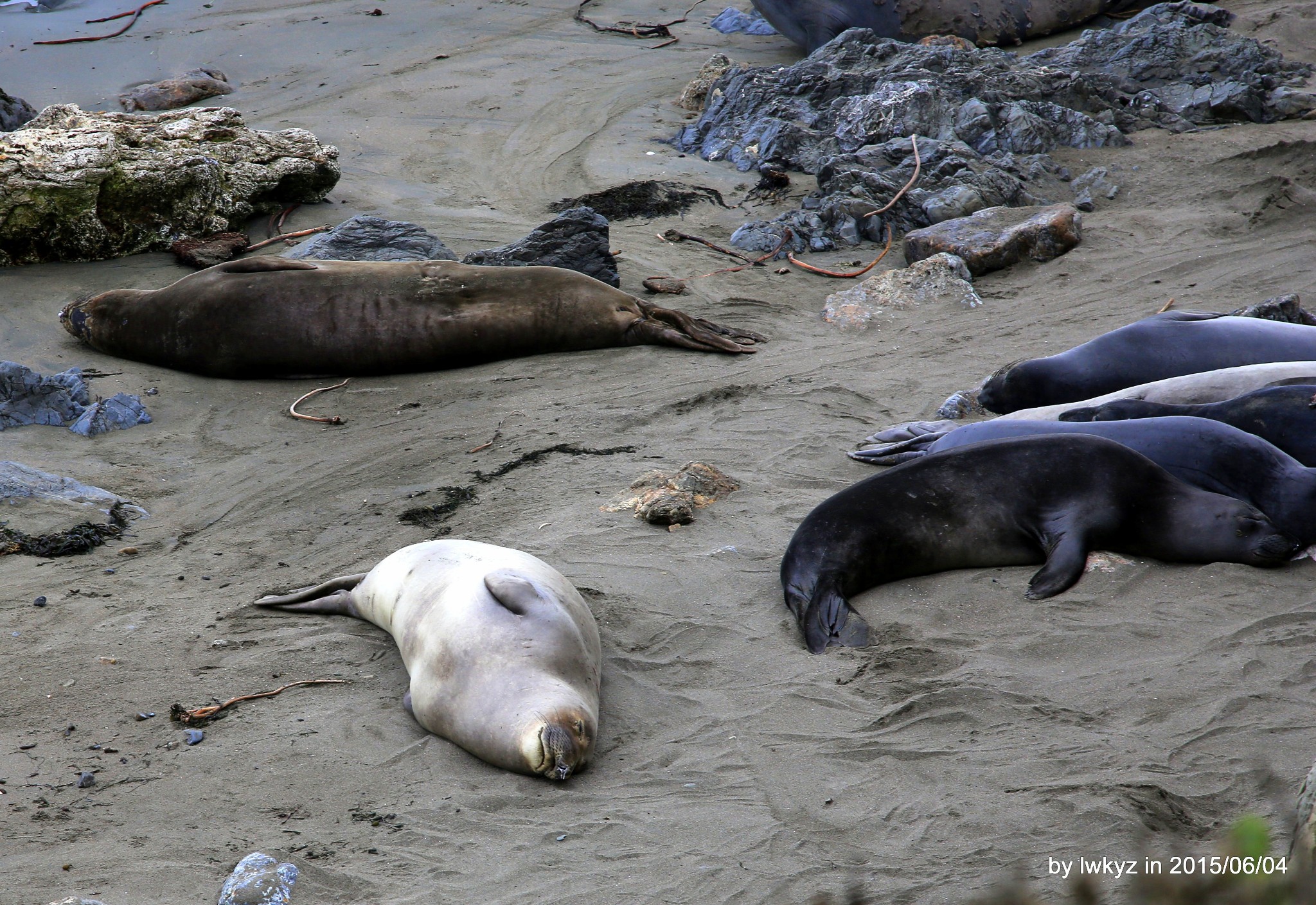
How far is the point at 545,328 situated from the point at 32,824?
16.0ft

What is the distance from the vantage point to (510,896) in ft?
8.48

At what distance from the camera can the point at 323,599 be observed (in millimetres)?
4215

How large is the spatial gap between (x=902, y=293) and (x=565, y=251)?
8.36 ft

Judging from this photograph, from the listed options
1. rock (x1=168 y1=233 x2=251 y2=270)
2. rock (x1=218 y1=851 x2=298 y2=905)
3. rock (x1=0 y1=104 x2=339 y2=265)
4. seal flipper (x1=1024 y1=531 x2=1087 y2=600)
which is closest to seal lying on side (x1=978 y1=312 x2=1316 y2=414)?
seal flipper (x1=1024 y1=531 x2=1087 y2=600)

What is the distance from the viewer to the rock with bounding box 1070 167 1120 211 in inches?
348

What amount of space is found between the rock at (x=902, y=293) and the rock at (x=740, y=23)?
892 centimetres

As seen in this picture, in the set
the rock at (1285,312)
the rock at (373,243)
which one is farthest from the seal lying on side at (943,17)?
the rock at (1285,312)

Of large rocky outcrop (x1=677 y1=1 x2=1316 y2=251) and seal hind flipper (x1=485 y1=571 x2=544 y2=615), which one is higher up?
large rocky outcrop (x1=677 y1=1 x2=1316 y2=251)

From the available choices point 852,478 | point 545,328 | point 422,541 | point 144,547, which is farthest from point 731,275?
point 144,547

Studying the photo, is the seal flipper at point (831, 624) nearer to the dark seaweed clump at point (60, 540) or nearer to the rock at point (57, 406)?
the dark seaweed clump at point (60, 540)

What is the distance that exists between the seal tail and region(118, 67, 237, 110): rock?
10508 millimetres

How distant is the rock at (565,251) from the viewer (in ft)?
26.0

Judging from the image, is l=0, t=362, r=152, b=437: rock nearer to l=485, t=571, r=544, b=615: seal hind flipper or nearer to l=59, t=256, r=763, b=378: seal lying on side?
l=59, t=256, r=763, b=378: seal lying on side

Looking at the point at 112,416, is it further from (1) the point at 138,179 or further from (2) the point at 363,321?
(1) the point at 138,179
